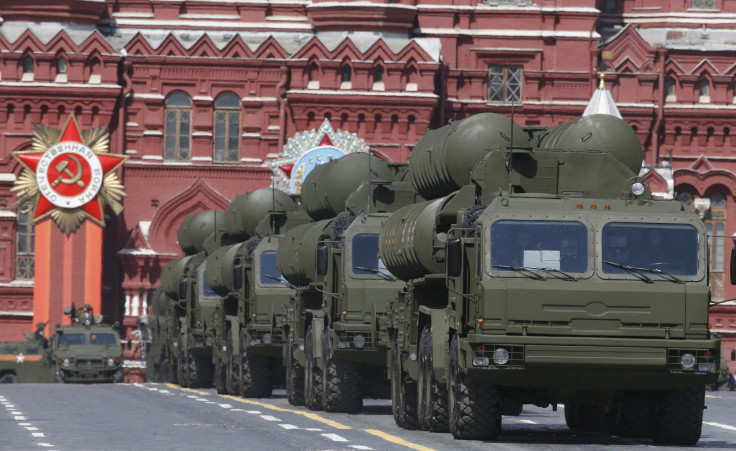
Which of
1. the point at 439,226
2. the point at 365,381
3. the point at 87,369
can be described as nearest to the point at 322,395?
the point at 365,381

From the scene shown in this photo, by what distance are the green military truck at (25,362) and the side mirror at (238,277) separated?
19090mm

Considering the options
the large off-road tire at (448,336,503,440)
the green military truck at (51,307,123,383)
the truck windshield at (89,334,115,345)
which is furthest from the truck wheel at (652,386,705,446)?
the truck windshield at (89,334,115,345)

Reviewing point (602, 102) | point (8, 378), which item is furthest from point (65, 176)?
point (602, 102)

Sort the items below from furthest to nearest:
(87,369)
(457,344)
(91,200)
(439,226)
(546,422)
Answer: (91,200) < (87,369) < (546,422) < (439,226) < (457,344)

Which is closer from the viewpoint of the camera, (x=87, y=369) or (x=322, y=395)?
(x=322, y=395)

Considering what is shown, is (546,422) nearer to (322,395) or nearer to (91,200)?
(322,395)

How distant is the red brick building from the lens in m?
66.4

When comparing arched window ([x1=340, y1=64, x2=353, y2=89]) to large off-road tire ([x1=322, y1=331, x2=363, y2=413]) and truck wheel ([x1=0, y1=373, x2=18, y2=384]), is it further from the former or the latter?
large off-road tire ([x1=322, y1=331, x2=363, y2=413])

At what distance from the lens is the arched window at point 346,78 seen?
67.0 meters

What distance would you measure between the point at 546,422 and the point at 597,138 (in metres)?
4.64

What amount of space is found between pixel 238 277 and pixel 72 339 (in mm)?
16790

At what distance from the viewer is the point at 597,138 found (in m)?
22.2

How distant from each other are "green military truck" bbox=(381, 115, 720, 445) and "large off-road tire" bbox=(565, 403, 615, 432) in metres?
0.99

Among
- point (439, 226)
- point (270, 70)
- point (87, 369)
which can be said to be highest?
point (270, 70)
